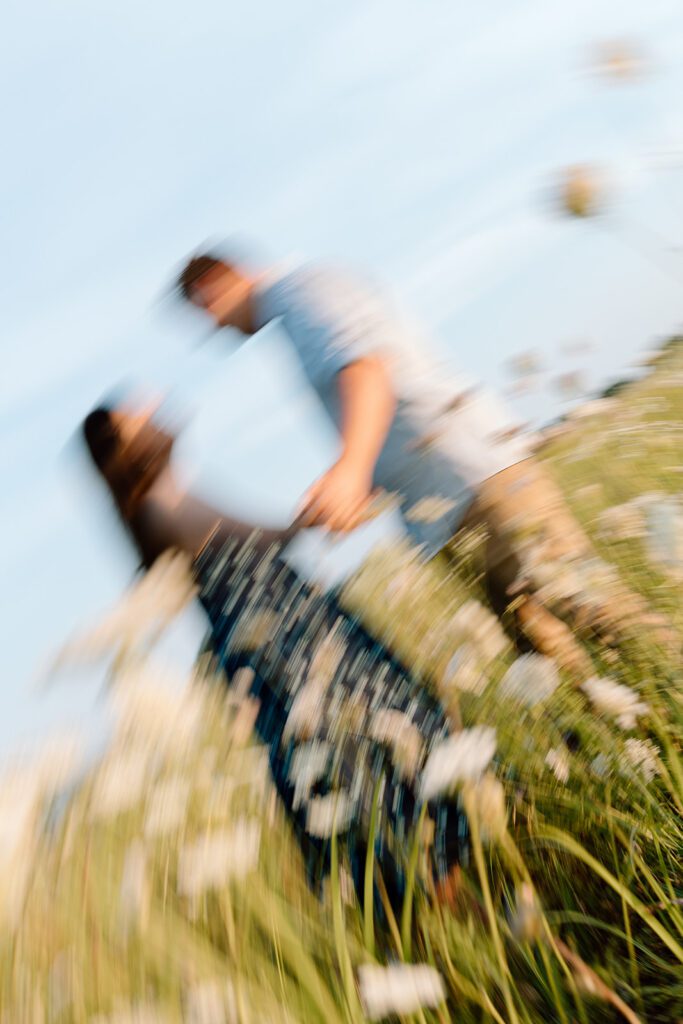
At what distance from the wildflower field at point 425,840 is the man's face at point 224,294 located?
0.73 metres

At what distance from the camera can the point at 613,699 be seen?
4.00 ft

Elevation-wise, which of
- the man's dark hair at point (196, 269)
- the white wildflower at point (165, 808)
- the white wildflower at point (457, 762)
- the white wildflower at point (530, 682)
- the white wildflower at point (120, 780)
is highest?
the man's dark hair at point (196, 269)

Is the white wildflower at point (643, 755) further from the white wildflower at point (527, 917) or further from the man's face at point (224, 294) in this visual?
the man's face at point (224, 294)

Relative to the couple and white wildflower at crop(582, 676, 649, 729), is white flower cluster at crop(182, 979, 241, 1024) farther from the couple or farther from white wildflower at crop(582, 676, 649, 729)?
white wildflower at crop(582, 676, 649, 729)

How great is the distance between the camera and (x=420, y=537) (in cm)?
133

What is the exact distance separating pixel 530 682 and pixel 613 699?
12 centimetres

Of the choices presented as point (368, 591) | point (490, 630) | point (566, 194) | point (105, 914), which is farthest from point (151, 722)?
point (566, 194)

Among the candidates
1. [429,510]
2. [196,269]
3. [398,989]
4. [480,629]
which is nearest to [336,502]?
[429,510]

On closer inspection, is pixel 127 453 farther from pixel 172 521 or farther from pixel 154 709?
pixel 154 709

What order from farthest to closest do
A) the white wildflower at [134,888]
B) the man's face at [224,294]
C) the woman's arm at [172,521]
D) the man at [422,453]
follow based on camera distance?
the man's face at [224,294] → the woman's arm at [172,521] → the man at [422,453] → the white wildflower at [134,888]

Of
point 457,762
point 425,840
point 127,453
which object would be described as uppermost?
point 127,453

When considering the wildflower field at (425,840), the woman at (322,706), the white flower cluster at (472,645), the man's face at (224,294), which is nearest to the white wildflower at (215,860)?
the wildflower field at (425,840)

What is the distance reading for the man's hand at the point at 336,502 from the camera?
1229 mm

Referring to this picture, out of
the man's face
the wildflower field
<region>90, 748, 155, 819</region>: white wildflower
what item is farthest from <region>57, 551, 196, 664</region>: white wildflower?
the man's face
